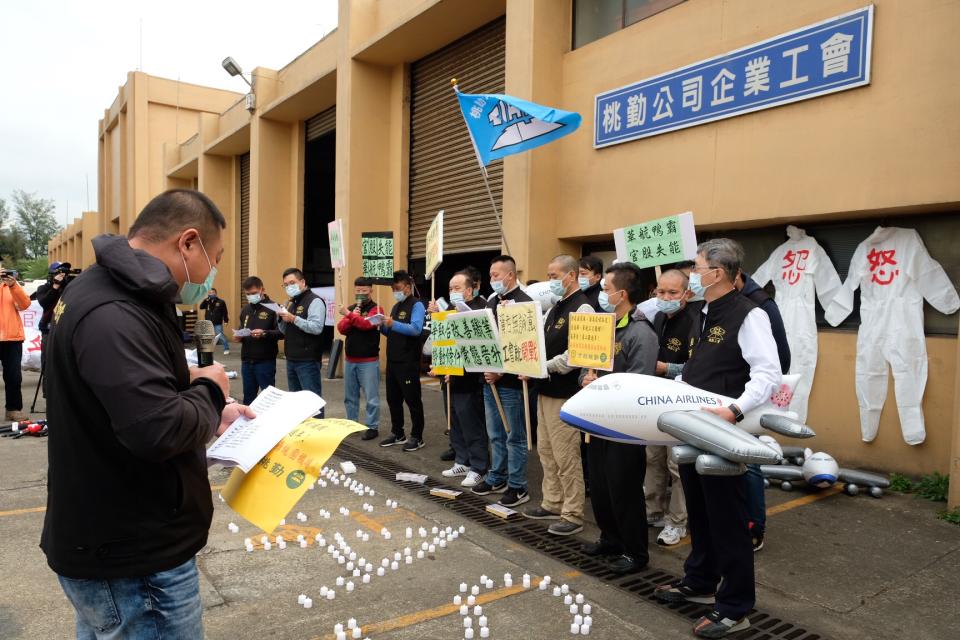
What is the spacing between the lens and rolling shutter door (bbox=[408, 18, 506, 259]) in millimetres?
10656

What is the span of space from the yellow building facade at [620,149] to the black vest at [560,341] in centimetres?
295

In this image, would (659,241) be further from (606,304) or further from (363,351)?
→ (363,351)

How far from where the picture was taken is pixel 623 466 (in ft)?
13.2

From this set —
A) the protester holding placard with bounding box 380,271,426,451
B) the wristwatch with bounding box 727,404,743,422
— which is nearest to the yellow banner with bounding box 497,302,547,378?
the wristwatch with bounding box 727,404,743,422

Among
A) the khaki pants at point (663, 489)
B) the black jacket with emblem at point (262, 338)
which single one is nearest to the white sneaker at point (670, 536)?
the khaki pants at point (663, 489)

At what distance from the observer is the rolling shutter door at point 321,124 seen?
53.1ft

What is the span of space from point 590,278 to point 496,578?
2.39m

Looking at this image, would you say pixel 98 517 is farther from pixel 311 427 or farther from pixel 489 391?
pixel 489 391

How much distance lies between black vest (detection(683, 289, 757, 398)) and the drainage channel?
121 centimetres

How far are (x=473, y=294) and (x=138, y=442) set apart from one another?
16.0 ft

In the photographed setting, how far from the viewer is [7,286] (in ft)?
28.1

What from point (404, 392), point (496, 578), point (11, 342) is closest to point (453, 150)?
point (404, 392)

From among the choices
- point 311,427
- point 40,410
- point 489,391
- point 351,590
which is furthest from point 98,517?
point 40,410

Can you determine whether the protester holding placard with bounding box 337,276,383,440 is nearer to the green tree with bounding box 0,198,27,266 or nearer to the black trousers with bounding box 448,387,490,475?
the black trousers with bounding box 448,387,490,475
